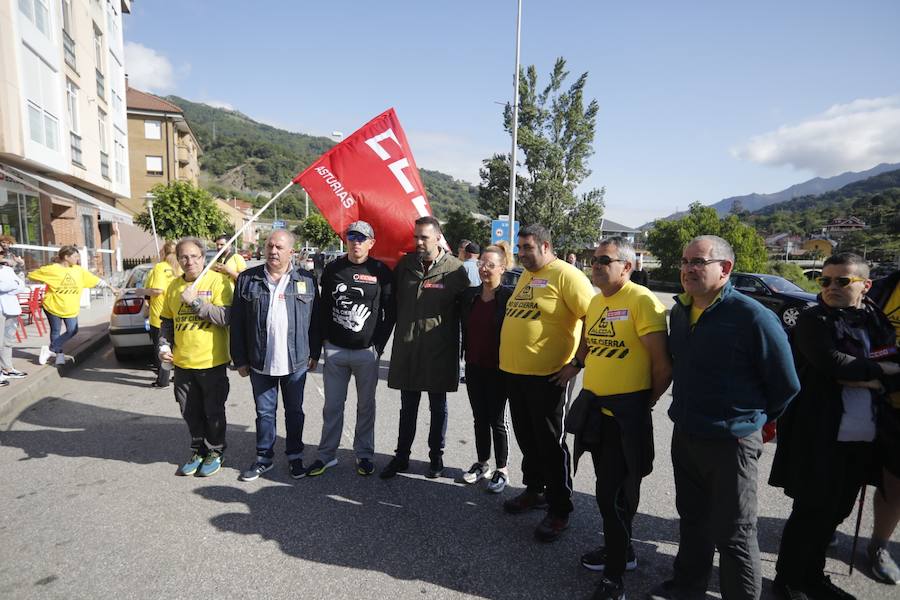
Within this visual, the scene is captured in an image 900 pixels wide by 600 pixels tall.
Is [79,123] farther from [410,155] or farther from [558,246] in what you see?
[558,246]

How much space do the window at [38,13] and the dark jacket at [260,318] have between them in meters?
16.9

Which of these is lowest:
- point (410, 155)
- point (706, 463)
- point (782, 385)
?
point (706, 463)

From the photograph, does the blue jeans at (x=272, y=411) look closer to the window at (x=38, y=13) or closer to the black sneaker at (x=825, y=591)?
the black sneaker at (x=825, y=591)

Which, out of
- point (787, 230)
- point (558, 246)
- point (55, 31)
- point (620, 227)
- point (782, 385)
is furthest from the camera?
point (787, 230)

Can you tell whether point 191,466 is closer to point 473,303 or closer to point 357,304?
point 357,304

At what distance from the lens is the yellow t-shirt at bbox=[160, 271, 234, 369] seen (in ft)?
13.2

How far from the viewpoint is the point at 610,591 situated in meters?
2.61

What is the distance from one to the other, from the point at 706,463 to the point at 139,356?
896 cm

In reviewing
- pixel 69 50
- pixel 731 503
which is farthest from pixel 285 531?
pixel 69 50

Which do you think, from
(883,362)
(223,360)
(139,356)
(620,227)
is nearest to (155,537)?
(223,360)

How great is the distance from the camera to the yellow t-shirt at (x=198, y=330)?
159 inches

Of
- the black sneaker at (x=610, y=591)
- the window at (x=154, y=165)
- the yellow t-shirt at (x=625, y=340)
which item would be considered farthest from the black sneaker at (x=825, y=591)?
the window at (x=154, y=165)

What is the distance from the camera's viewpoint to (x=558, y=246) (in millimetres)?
33562

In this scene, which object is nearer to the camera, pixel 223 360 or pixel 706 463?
pixel 706 463
